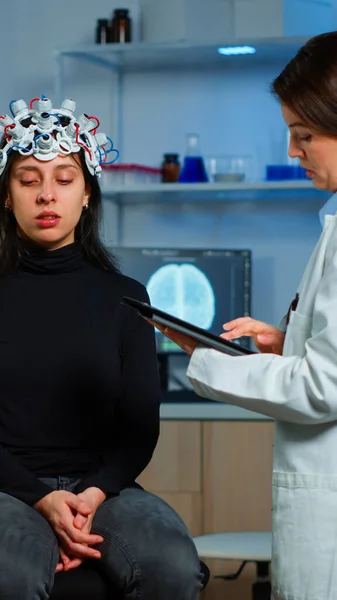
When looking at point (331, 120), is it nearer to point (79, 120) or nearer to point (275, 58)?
point (79, 120)

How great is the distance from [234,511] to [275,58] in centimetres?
156

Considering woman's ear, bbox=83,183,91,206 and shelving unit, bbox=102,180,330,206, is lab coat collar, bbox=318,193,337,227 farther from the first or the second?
shelving unit, bbox=102,180,330,206

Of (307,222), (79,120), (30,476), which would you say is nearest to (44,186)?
(79,120)

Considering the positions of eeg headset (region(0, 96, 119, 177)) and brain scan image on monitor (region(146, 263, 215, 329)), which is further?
brain scan image on monitor (region(146, 263, 215, 329))

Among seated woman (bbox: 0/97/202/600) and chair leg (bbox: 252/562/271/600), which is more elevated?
seated woman (bbox: 0/97/202/600)

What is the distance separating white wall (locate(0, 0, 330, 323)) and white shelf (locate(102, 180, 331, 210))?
0.04m

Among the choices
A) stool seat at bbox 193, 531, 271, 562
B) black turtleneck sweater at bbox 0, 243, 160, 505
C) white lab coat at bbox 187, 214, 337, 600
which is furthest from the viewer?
stool seat at bbox 193, 531, 271, 562

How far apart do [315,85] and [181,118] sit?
7.52 ft

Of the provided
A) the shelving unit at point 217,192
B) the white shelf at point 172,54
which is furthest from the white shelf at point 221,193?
the white shelf at point 172,54

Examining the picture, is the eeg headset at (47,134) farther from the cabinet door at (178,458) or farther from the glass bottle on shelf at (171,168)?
the glass bottle on shelf at (171,168)

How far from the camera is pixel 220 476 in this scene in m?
3.11

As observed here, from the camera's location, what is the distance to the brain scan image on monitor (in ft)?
11.0

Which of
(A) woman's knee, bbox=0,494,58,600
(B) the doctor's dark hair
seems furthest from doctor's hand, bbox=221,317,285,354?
(A) woman's knee, bbox=0,494,58,600

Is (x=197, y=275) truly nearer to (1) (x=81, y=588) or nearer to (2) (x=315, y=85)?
(1) (x=81, y=588)
